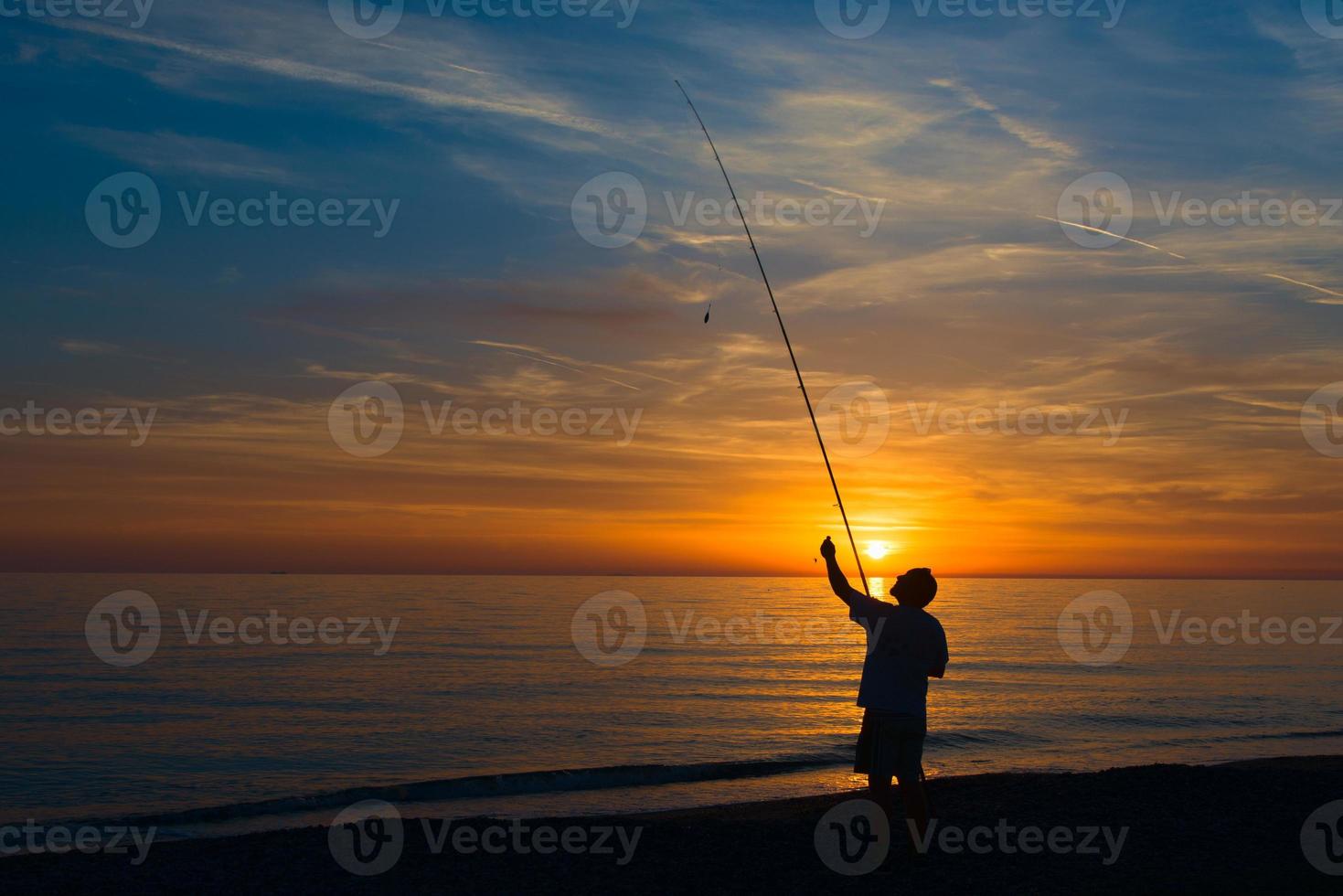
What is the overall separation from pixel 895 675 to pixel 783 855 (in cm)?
290

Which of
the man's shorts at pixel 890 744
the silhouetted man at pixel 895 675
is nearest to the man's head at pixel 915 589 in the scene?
the silhouetted man at pixel 895 675

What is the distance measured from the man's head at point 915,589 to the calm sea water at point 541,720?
30.5 feet

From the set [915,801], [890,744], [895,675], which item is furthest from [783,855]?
[895,675]

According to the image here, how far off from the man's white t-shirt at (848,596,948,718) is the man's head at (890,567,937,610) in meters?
0.08

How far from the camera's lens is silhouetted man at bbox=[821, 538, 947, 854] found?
7621 millimetres

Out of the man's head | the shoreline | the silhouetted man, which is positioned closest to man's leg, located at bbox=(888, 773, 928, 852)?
the silhouetted man

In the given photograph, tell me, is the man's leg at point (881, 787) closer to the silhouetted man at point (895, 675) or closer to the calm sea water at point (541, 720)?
the silhouetted man at point (895, 675)

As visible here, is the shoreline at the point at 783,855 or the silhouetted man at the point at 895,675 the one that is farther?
the shoreline at the point at 783,855

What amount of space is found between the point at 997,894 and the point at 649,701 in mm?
21637

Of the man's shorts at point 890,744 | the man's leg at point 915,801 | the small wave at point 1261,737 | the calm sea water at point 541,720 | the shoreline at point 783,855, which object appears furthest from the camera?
the small wave at point 1261,737

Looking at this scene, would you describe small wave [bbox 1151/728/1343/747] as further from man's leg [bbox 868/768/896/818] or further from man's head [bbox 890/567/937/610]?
man's head [bbox 890/567/937/610]

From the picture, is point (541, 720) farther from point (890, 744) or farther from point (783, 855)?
point (890, 744)

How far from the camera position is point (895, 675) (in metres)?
7.70

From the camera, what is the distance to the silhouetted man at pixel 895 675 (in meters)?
7.62
